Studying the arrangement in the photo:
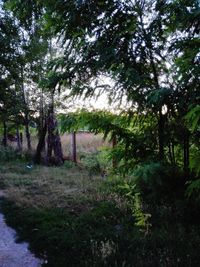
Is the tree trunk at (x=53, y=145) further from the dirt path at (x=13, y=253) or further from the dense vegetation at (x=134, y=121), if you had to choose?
the dirt path at (x=13, y=253)

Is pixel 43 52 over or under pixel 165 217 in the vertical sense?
over

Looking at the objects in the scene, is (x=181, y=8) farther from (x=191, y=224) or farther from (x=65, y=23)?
(x=191, y=224)

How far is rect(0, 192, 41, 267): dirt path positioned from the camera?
5629mm

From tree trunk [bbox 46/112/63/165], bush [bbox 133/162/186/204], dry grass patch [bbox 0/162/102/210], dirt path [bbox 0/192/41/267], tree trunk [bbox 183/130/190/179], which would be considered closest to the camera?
bush [bbox 133/162/186/204]

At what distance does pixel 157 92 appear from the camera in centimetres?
500

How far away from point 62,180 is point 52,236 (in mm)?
5235

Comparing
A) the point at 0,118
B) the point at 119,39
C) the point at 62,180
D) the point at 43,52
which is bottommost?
the point at 62,180

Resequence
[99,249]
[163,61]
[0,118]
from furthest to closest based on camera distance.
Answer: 1. [0,118]
2. [163,61]
3. [99,249]

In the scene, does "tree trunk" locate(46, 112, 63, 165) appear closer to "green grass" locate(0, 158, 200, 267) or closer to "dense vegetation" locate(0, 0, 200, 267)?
"green grass" locate(0, 158, 200, 267)

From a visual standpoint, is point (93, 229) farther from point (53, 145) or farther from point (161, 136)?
point (53, 145)

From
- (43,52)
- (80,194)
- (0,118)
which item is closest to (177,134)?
(80,194)

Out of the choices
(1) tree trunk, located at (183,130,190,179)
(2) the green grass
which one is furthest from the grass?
(1) tree trunk, located at (183,130,190,179)

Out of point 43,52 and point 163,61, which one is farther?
point 43,52

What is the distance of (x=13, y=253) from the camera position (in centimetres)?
603
